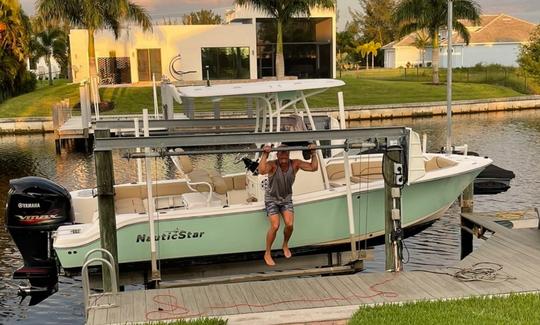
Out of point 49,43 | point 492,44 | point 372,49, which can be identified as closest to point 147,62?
point 49,43

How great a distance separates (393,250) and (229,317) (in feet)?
8.63

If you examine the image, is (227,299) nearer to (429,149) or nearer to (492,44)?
(429,149)

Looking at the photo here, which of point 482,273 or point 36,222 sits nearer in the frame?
point 482,273

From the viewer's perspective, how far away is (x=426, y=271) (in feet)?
26.1

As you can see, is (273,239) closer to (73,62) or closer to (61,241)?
(61,241)

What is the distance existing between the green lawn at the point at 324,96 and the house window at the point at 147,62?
3.84 metres

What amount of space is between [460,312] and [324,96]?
33925 mm

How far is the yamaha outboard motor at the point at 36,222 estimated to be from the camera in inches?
336

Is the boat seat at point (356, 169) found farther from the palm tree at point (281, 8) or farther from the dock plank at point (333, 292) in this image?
the palm tree at point (281, 8)

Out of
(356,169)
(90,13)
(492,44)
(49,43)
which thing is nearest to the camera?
(356,169)

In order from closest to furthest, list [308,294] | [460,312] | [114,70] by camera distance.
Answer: [460,312], [308,294], [114,70]

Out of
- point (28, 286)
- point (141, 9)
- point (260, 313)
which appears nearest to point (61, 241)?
point (28, 286)

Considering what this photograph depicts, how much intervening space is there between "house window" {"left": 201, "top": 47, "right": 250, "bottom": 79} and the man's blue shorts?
121 feet

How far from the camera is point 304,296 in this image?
721cm
